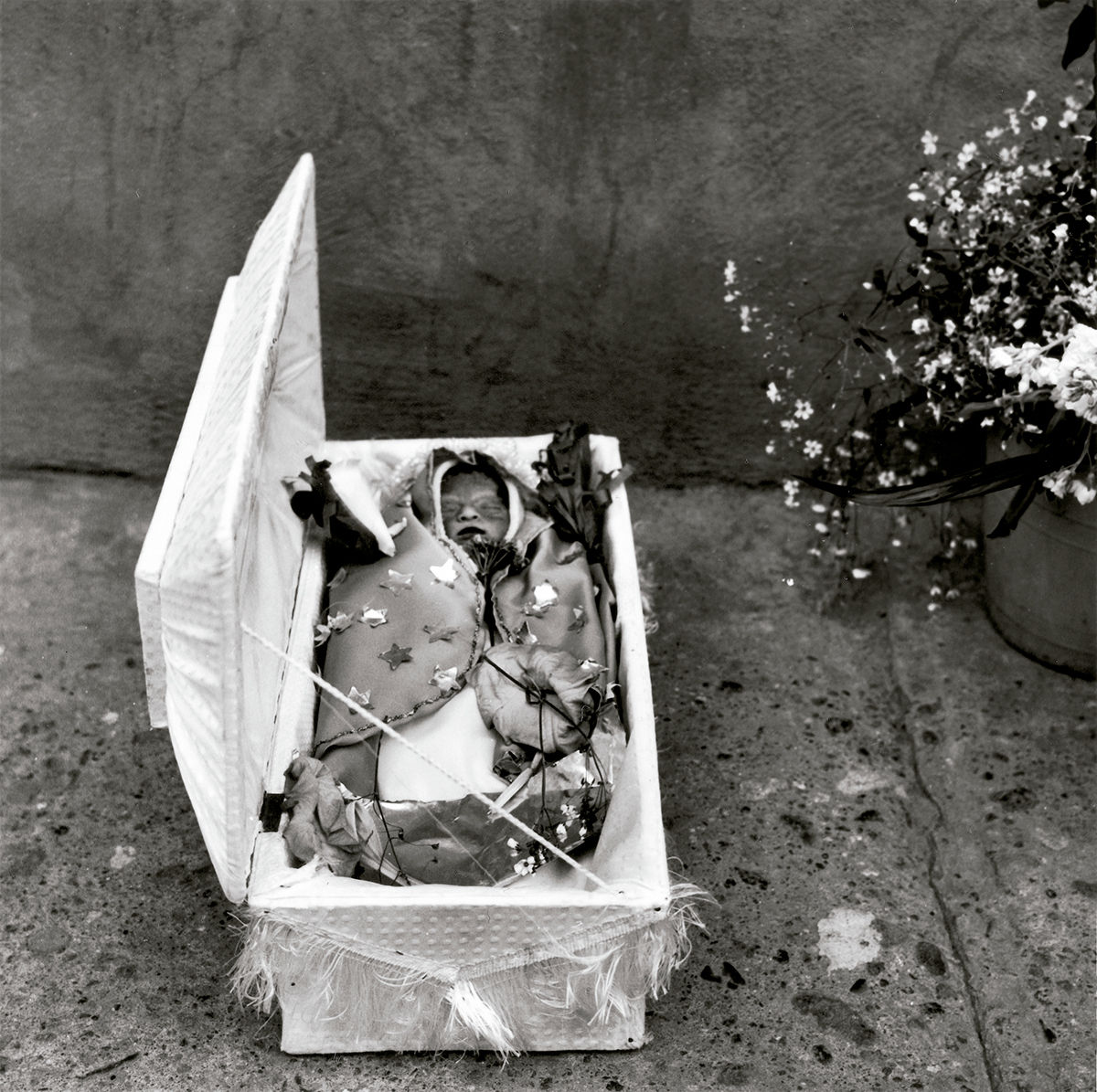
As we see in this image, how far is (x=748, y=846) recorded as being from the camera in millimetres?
2893

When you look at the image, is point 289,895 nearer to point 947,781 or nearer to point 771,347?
point 947,781

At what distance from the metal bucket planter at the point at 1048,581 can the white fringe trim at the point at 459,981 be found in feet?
4.33

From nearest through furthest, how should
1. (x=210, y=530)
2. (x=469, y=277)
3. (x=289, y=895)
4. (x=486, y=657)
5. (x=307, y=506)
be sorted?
(x=210, y=530)
(x=289, y=895)
(x=486, y=657)
(x=307, y=506)
(x=469, y=277)

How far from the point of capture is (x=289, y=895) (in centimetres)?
220

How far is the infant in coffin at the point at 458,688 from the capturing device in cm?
246

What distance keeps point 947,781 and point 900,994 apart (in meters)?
0.62

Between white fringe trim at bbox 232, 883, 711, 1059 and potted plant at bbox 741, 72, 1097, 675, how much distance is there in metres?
1.10

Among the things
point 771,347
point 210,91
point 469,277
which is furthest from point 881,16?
point 210,91

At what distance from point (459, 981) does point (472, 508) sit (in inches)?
49.9

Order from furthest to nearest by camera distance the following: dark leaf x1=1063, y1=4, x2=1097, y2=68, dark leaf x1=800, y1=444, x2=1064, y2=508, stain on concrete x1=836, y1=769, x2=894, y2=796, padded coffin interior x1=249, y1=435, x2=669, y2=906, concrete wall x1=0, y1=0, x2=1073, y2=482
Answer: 1. concrete wall x1=0, y1=0, x2=1073, y2=482
2. stain on concrete x1=836, y1=769, x2=894, y2=796
3. dark leaf x1=1063, y1=4, x2=1097, y2=68
4. dark leaf x1=800, y1=444, x2=1064, y2=508
5. padded coffin interior x1=249, y1=435, x2=669, y2=906

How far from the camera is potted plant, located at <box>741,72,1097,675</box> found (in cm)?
284

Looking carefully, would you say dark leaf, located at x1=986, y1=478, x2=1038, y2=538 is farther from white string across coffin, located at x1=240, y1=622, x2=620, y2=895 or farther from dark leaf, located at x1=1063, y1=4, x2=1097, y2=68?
white string across coffin, located at x1=240, y1=622, x2=620, y2=895

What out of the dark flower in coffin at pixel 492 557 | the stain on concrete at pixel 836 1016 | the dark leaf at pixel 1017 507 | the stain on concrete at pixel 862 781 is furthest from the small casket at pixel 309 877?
the dark leaf at pixel 1017 507

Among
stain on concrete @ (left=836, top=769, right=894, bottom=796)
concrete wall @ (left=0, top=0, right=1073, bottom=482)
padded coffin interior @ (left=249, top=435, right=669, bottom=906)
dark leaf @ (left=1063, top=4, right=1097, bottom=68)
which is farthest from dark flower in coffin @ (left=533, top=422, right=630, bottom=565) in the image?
dark leaf @ (left=1063, top=4, right=1097, bottom=68)
